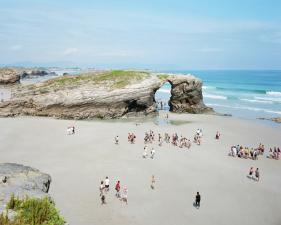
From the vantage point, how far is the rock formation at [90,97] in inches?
1800

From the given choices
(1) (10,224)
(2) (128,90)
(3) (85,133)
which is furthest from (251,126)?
(1) (10,224)

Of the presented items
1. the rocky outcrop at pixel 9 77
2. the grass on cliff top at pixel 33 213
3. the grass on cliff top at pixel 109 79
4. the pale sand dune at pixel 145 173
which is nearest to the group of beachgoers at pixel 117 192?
the pale sand dune at pixel 145 173

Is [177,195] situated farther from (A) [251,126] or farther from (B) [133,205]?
(A) [251,126]

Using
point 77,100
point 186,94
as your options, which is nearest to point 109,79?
point 77,100

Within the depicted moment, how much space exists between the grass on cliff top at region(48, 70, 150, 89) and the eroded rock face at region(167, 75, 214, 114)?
5.32 m

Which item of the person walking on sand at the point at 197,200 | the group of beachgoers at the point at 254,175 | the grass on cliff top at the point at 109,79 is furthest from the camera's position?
the grass on cliff top at the point at 109,79

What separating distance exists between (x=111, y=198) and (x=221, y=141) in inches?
731

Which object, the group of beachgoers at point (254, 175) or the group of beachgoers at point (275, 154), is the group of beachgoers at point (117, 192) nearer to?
the group of beachgoers at point (254, 175)

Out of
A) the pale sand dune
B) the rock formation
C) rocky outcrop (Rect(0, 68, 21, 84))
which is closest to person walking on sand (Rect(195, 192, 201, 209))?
the pale sand dune

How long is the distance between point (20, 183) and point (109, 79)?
34029 mm

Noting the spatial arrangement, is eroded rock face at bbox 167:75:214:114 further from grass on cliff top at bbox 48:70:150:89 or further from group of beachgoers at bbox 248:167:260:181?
group of beachgoers at bbox 248:167:260:181

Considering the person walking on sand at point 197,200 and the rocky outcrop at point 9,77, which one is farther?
the rocky outcrop at point 9,77

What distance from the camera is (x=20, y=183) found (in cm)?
1661

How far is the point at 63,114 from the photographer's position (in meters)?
45.6
